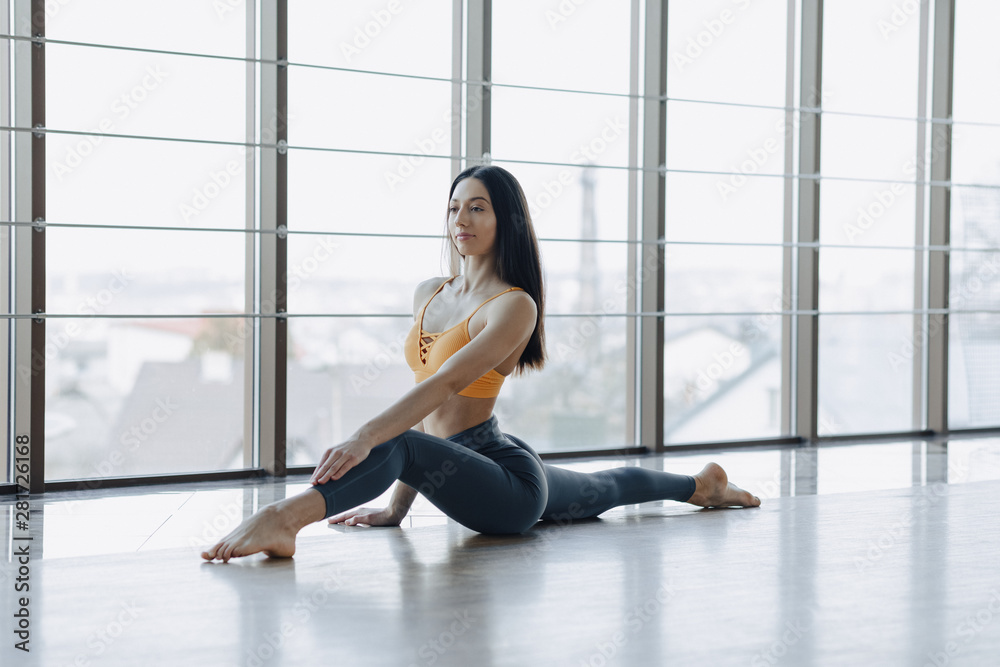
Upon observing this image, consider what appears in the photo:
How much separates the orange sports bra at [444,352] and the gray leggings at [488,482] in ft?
0.27

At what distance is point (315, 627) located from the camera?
1.47 meters

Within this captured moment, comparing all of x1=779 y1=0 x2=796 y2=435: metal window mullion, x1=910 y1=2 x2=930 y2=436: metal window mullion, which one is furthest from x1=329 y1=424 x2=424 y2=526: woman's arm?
x1=910 y1=2 x2=930 y2=436: metal window mullion

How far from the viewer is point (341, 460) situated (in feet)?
5.96

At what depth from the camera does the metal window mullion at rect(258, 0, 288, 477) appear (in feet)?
11.2

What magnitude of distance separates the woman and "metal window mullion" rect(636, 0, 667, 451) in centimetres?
164

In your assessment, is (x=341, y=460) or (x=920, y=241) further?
(x=920, y=241)

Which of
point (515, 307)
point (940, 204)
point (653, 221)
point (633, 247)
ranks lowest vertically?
point (515, 307)

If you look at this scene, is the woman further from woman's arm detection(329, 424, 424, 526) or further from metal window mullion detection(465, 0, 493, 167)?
metal window mullion detection(465, 0, 493, 167)

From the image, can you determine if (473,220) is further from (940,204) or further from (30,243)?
(940,204)

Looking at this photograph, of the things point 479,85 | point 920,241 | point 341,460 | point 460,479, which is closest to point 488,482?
point 460,479

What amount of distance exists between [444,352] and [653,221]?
2129 millimetres

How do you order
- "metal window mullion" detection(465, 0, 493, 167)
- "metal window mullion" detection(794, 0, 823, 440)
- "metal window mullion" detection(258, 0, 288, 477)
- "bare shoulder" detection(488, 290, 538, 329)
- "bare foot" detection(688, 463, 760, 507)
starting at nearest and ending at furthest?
"bare shoulder" detection(488, 290, 538, 329)
"bare foot" detection(688, 463, 760, 507)
"metal window mullion" detection(258, 0, 288, 477)
"metal window mullion" detection(465, 0, 493, 167)
"metal window mullion" detection(794, 0, 823, 440)

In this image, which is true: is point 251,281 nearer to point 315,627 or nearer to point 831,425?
point 315,627

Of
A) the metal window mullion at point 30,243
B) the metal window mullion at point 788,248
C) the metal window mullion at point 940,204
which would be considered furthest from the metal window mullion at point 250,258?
the metal window mullion at point 940,204
